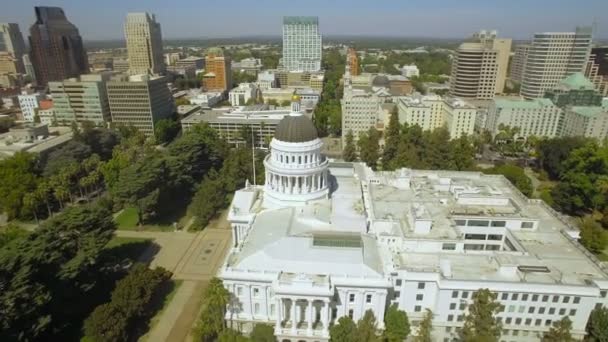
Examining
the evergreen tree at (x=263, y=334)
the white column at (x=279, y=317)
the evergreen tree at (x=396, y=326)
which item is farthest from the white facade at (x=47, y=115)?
the evergreen tree at (x=396, y=326)

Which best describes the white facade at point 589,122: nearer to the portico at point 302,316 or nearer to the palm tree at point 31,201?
the portico at point 302,316

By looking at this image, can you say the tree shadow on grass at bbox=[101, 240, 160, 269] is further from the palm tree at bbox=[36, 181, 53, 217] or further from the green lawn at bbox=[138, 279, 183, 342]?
the palm tree at bbox=[36, 181, 53, 217]

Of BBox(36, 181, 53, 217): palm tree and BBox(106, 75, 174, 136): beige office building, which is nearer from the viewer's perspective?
BBox(36, 181, 53, 217): palm tree

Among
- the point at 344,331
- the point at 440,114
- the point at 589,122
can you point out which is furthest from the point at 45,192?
the point at 589,122

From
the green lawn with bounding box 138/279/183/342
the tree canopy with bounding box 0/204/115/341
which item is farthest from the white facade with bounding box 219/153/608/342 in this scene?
the tree canopy with bounding box 0/204/115/341

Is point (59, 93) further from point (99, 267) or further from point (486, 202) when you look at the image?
point (486, 202)

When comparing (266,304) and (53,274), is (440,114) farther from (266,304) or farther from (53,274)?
(53,274)
